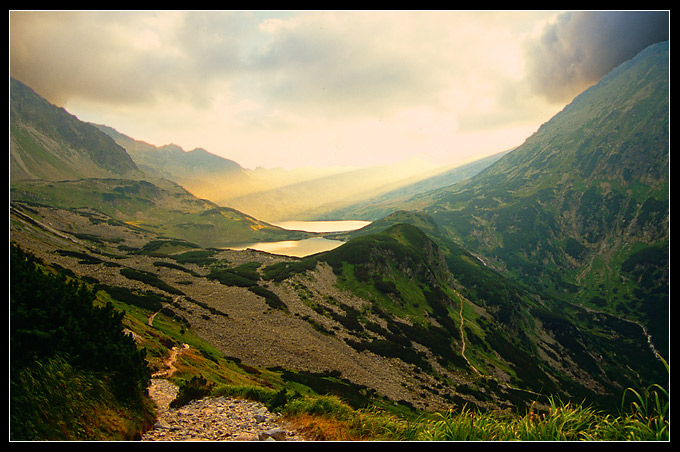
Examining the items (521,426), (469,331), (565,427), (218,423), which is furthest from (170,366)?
(469,331)

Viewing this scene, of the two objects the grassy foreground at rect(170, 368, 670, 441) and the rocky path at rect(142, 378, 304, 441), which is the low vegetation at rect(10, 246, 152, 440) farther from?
the grassy foreground at rect(170, 368, 670, 441)

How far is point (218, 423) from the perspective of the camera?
10.2 metres

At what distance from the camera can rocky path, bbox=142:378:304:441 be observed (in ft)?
29.5

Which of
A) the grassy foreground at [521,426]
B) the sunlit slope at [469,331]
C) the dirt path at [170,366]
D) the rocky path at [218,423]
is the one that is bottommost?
the sunlit slope at [469,331]

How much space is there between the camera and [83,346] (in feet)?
31.4

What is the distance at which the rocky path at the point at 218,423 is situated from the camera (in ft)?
29.5

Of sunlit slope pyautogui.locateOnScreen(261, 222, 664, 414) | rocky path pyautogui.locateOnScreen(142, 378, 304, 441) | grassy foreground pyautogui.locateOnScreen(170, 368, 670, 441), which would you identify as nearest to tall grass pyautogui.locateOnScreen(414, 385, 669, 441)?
grassy foreground pyautogui.locateOnScreen(170, 368, 670, 441)

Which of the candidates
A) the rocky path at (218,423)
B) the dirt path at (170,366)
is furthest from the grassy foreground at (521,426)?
the dirt path at (170,366)

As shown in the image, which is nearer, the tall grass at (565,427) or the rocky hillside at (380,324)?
the tall grass at (565,427)

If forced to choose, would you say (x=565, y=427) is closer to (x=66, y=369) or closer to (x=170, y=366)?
(x=66, y=369)

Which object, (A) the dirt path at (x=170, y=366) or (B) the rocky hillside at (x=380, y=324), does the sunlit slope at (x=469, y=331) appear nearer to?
(B) the rocky hillside at (x=380, y=324)
